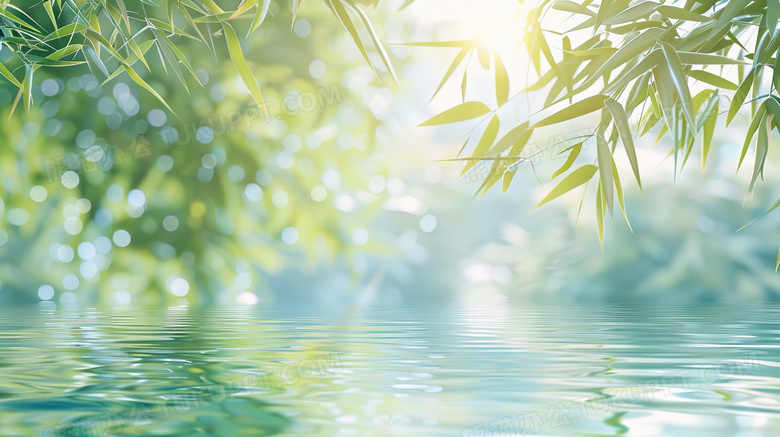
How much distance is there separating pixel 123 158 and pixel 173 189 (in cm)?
36

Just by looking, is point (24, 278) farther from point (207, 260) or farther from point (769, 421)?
point (769, 421)

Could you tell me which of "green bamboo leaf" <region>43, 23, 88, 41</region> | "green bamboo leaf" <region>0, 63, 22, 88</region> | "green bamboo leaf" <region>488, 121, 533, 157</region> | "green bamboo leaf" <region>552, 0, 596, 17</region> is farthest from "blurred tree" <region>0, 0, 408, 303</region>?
"green bamboo leaf" <region>488, 121, 533, 157</region>

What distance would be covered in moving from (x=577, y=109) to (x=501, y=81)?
13.0 inches

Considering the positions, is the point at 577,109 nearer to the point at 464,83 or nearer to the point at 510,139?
the point at 510,139

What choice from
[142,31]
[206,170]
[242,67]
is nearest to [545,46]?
[242,67]

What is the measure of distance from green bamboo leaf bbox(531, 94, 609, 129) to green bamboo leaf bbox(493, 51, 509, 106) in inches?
10.7

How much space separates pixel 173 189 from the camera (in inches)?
186

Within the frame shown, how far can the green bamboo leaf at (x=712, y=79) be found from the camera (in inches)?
63.5

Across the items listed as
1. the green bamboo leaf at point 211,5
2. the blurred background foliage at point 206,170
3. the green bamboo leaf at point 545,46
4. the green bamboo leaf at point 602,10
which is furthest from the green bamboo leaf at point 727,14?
the blurred background foliage at point 206,170

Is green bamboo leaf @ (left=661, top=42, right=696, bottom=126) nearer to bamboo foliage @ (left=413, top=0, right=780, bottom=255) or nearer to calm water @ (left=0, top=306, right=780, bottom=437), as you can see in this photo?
bamboo foliage @ (left=413, top=0, right=780, bottom=255)

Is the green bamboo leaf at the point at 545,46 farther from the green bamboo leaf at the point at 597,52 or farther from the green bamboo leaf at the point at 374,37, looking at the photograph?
the green bamboo leaf at the point at 374,37

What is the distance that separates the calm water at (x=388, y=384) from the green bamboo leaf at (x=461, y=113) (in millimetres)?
513

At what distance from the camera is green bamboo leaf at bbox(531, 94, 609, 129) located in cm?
127

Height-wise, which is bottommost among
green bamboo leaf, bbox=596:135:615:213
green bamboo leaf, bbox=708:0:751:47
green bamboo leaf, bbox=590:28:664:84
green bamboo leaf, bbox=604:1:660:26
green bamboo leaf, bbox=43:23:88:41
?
green bamboo leaf, bbox=596:135:615:213
